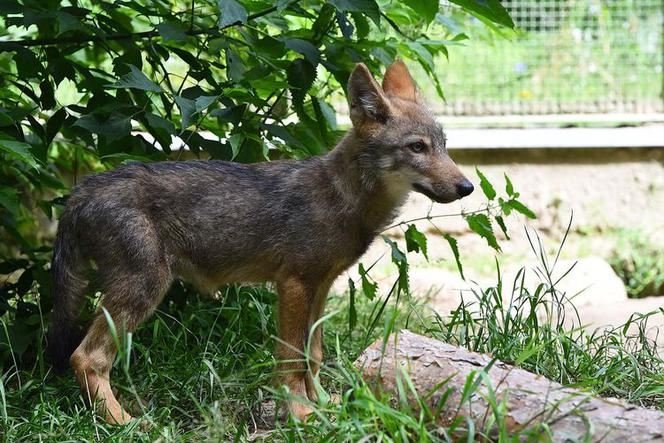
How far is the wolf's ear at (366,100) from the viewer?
473cm

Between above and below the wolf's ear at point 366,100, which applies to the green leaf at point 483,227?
below

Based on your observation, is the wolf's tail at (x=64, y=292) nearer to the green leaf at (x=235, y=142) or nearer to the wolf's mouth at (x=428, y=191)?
the green leaf at (x=235, y=142)

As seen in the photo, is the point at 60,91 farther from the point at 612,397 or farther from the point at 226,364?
the point at 612,397

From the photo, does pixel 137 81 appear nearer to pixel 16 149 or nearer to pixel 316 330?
pixel 16 149

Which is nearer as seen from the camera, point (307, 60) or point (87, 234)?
point (87, 234)

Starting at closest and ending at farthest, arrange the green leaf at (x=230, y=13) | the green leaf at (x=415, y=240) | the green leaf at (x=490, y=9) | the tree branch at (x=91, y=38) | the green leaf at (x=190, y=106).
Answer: the green leaf at (x=490, y=9) → the green leaf at (x=230, y=13) → the green leaf at (x=190, y=106) → the tree branch at (x=91, y=38) → the green leaf at (x=415, y=240)

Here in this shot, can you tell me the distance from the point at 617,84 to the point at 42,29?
613 centimetres

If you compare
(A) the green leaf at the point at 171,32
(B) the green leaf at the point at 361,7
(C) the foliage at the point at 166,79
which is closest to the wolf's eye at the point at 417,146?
(C) the foliage at the point at 166,79

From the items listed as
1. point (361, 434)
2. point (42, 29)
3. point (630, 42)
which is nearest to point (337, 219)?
point (361, 434)

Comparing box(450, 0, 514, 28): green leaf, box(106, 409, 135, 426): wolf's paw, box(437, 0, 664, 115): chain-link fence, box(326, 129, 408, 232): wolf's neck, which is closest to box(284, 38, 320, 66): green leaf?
box(326, 129, 408, 232): wolf's neck

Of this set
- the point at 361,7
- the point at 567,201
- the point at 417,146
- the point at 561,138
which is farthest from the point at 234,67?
the point at 567,201

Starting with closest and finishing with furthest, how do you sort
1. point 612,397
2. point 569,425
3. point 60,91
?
point 569,425 < point 612,397 < point 60,91

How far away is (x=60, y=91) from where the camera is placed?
29.3ft

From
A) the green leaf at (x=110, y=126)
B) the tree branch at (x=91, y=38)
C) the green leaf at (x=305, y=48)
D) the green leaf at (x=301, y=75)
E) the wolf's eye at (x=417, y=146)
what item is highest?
the tree branch at (x=91, y=38)
